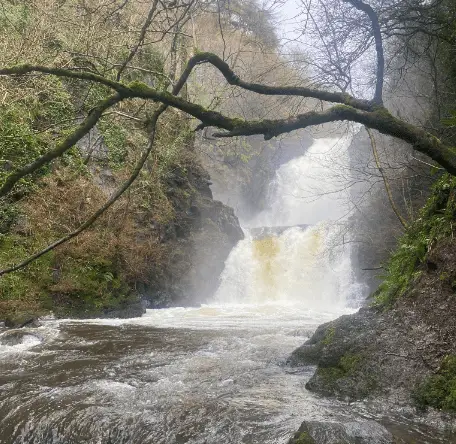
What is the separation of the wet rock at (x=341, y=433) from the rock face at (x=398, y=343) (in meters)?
0.72

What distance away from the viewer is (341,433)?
376 cm

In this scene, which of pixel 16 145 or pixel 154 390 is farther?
pixel 16 145

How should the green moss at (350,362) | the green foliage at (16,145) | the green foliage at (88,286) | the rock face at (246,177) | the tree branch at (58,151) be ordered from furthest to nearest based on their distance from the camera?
Result: 1. the rock face at (246,177)
2. the green foliage at (88,286)
3. the green foliage at (16,145)
4. the green moss at (350,362)
5. the tree branch at (58,151)

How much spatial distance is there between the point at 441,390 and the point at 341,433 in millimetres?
1209

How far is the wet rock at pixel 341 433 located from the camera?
3648 millimetres

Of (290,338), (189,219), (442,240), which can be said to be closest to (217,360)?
(290,338)

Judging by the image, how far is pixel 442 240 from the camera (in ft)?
18.1

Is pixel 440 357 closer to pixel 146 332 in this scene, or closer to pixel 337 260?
pixel 146 332

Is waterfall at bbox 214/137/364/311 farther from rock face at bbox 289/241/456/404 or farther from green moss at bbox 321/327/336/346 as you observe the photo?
rock face at bbox 289/241/456/404

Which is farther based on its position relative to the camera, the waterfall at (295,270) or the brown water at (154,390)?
the waterfall at (295,270)

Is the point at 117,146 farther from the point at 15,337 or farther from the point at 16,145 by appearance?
the point at 15,337

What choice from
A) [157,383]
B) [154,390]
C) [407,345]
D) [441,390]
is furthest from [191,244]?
[441,390]

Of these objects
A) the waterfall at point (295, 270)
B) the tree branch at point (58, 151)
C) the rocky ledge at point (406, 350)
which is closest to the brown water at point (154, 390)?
the rocky ledge at point (406, 350)

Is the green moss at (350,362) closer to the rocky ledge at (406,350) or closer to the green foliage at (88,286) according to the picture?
the rocky ledge at (406,350)
